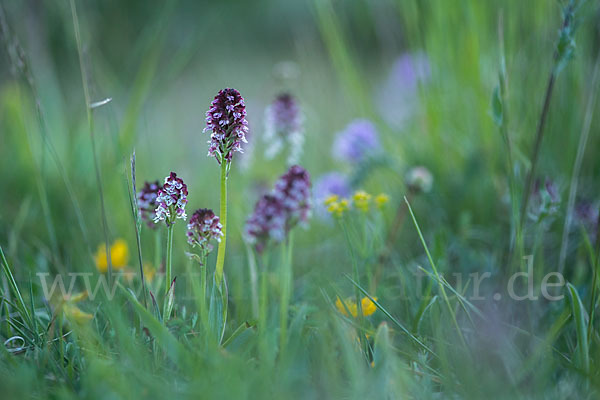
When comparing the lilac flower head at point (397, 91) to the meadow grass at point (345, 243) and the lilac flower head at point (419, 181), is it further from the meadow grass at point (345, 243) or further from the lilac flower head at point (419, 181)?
the lilac flower head at point (419, 181)

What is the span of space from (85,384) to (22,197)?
1098 mm

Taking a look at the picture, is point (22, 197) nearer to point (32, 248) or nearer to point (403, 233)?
point (32, 248)

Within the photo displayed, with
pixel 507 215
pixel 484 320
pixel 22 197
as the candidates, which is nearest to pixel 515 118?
pixel 507 215

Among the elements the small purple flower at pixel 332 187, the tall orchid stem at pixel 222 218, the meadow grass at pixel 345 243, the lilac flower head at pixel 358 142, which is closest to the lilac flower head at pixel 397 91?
the meadow grass at pixel 345 243

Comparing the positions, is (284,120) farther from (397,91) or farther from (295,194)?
(397,91)

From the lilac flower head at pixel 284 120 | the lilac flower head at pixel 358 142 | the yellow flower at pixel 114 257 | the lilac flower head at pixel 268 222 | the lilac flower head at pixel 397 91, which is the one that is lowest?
the yellow flower at pixel 114 257

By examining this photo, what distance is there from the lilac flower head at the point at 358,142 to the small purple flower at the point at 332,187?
0.27ft

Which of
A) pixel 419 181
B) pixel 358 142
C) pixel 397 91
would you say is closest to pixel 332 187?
pixel 358 142

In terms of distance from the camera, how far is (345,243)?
1.05m

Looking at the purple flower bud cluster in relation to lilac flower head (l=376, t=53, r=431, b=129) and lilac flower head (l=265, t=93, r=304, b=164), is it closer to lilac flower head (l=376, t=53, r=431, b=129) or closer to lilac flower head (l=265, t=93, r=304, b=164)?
lilac flower head (l=265, t=93, r=304, b=164)

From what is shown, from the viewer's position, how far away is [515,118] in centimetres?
145

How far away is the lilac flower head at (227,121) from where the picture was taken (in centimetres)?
77

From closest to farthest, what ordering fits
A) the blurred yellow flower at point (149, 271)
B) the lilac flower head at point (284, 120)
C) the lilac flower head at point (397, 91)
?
the blurred yellow flower at point (149, 271) < the lilac flower head at point (284, 120) < the lilac flower head at point (397, 91)

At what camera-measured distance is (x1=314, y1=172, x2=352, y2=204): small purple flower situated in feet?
5.54
